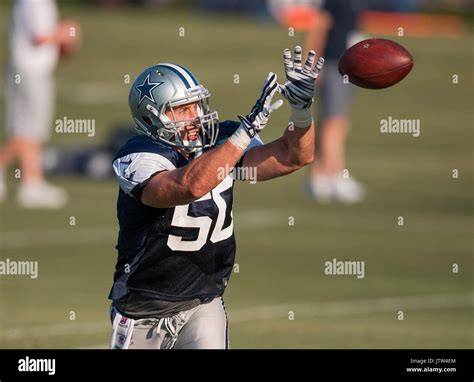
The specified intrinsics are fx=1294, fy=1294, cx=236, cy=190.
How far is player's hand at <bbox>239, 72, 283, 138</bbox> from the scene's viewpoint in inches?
257

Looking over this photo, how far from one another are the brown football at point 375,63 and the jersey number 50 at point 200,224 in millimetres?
1059

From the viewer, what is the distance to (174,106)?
275 inches

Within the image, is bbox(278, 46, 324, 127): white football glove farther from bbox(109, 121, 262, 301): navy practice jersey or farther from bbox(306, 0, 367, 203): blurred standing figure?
bbox(306, 0, 367, 203): blurred standing figure

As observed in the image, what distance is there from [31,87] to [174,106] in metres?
9.50

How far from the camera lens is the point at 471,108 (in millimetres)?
26172

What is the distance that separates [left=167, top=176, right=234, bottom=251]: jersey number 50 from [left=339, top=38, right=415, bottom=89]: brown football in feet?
3.48

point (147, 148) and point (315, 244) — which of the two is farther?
point (315, 244)

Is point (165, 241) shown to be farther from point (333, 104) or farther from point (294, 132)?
point (333, 104)

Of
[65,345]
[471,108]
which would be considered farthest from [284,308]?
[471,108]

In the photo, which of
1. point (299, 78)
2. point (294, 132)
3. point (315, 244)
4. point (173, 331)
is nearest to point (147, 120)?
point (294, 132)

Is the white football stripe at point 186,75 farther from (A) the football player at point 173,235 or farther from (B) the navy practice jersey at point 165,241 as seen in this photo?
(B) the navy practice jersey at point 165,241

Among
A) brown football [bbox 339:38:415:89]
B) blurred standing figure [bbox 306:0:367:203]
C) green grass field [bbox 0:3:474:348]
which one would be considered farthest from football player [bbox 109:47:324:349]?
blurred standing figure [bbox 306:0:367:203]

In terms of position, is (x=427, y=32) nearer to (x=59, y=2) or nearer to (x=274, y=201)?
(x=59, y=2)

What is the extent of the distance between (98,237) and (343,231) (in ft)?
9.14
